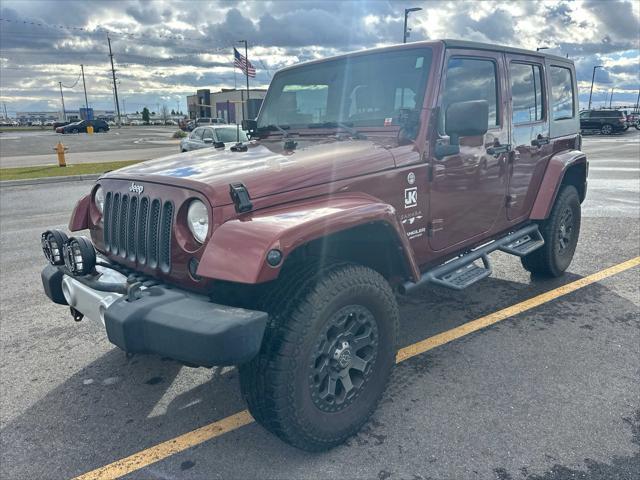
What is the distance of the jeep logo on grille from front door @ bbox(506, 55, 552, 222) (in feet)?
9.11

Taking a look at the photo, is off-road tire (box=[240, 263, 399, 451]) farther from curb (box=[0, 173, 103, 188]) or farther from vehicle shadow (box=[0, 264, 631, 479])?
curb (box=[0, 173, 103, 188])

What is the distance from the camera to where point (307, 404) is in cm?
243

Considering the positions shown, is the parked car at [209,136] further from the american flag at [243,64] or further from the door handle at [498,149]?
the door handle at [498,149]

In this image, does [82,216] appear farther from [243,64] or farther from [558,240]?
[243,64]

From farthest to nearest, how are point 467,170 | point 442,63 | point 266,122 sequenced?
point 266,122 → point 467,170 → point 442,63

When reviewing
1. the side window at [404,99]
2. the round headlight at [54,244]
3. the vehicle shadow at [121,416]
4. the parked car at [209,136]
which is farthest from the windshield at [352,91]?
the parked car at [209,136]

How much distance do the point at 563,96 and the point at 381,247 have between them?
314 cm

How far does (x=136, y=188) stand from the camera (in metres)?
2.80

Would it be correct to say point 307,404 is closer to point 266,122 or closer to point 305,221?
point 305,221

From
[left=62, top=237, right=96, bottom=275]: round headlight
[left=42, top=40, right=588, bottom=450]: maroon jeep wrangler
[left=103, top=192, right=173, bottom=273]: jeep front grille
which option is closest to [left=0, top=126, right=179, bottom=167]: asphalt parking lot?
[left=42, top=40, right=588, bottom=450]: maroon jeep wrangler

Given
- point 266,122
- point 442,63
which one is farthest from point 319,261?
point 266,122

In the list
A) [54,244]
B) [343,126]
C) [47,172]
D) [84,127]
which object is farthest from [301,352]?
[84,127]

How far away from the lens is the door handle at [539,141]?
436 cm

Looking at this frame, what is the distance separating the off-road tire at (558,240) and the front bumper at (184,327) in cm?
353
